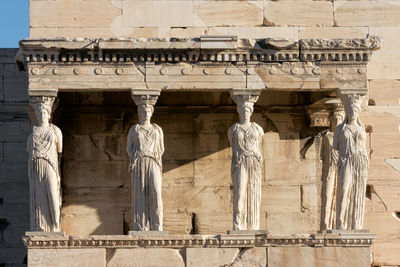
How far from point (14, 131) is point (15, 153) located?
35 centimetres

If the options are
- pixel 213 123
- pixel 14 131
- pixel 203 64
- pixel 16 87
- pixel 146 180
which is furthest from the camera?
pixel 16 87

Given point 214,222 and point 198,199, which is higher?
point 198,199

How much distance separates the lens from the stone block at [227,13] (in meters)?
23.6

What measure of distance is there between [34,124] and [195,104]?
2.47 meters

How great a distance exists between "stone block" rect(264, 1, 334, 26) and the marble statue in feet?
11.8

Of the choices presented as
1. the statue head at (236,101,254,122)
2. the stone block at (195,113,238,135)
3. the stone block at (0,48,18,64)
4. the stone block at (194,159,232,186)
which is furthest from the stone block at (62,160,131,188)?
the statue head at (236,101,254,122)

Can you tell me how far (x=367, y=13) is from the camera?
24.0 meters

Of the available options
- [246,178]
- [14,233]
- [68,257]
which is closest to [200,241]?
[246,178]

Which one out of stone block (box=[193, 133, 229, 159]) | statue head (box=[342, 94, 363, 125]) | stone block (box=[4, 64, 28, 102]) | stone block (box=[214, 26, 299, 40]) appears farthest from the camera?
stone block (box=[4, 64, 28, 102])

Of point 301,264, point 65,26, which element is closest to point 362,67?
point 301,264

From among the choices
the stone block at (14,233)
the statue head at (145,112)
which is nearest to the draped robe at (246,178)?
the statue head at (145,112)

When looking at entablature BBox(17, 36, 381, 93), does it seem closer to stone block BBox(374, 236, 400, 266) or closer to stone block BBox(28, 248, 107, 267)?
stone block BBox(28, 248, 107, 267)

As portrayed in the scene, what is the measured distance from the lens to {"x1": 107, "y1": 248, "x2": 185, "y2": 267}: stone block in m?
22.2

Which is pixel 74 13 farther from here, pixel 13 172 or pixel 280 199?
pixel 280 199
